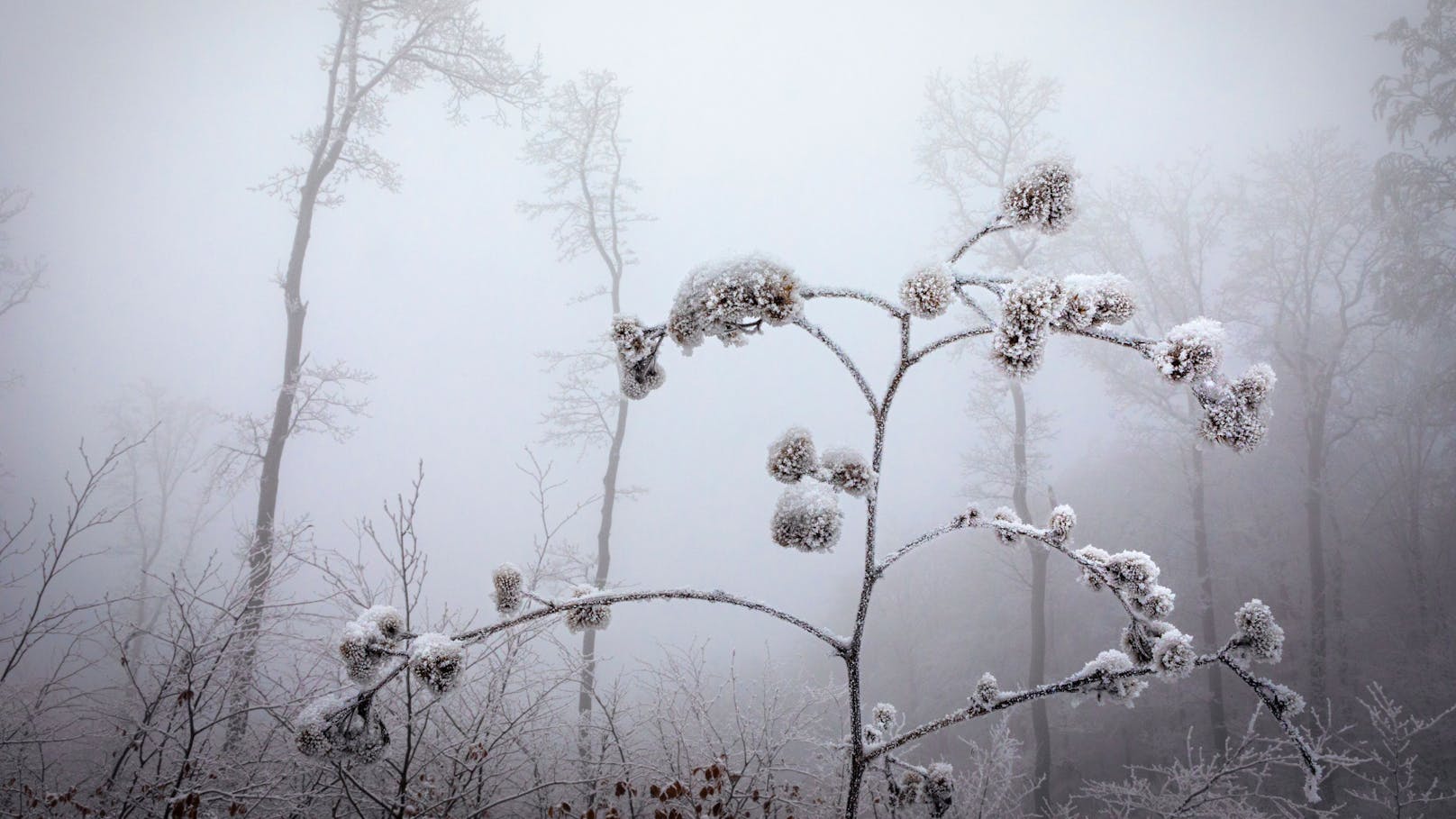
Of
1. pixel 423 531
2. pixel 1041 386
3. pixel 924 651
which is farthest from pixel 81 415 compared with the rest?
pixel 1041 386

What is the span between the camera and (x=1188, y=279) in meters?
11.4

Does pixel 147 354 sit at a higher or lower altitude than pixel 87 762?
higher

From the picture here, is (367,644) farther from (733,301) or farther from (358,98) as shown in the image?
(358,98)

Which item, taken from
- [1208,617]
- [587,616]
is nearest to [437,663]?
[587,616]

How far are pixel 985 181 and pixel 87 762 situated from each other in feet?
48.1

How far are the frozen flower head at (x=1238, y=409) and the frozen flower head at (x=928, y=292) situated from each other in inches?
20.9

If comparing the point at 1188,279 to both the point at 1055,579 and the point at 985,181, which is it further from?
the point at 1055,579

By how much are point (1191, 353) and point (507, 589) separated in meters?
1.71

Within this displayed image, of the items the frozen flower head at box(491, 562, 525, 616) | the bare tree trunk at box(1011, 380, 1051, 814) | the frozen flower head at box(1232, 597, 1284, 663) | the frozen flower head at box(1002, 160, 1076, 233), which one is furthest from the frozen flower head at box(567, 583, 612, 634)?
the bare tree trunk at box(1011, 380, 1051, 814)

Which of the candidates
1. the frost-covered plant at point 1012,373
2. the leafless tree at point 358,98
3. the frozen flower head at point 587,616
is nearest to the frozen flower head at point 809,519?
the frost-covered plant at point 1012,373

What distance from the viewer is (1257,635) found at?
4.72 feet

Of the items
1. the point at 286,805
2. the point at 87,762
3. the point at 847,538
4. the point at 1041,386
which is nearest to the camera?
the point at 286,805

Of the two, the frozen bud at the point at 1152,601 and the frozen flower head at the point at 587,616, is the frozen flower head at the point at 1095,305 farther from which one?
the frozen flower head at the point at 587,616

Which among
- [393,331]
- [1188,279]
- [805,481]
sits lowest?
[805,481]
